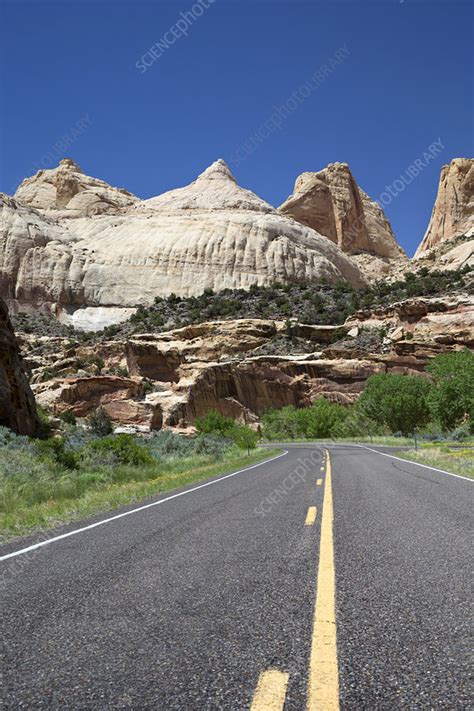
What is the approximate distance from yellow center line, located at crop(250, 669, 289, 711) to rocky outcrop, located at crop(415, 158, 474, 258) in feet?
491

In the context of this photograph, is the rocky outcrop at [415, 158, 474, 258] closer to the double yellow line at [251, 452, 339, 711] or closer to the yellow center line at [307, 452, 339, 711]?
the yellow center line at [307, 452, 339, 711]

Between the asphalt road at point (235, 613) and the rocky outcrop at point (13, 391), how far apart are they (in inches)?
735

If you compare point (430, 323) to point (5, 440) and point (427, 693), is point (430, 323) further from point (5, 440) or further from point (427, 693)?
point (427, 693)

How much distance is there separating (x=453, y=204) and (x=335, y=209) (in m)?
33.3

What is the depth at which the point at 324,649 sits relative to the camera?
3.11 meters

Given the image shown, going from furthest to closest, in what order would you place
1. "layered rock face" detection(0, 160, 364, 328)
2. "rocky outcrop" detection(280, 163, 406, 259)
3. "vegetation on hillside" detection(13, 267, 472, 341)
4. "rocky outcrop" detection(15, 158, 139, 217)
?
"rocky outcrop" detection(280, 163, 406, 259)
"rocky outcrop" detection(15, 158, 139, 217)
"layered rock face" detection(0, 160, 364, 328)
"vegetation on hillside" detection(13, 267, 472, 341)

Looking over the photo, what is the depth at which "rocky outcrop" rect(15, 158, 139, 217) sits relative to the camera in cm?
14075

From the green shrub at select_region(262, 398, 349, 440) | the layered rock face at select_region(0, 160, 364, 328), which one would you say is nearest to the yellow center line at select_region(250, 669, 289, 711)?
the green shrub at select_region(262, 398, 349, 440)

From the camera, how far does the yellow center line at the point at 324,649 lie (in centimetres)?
254

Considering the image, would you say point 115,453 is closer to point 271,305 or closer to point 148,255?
point 271,305

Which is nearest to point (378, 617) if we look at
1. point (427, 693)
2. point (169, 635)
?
point (427, 693)

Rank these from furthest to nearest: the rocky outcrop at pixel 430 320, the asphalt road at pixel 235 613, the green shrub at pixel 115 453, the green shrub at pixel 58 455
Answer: the rocky outcrop at pixel 430 320 < the green shrub at pixel 115 453 < the green shrub at pixel 58 455 < the asphalt road at pixel 235 613

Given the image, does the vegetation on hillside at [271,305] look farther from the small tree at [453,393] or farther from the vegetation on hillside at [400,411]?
the small tree at [453,393]

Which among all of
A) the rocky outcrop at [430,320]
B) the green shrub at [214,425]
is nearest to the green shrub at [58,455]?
the green shrub at [214,425]
